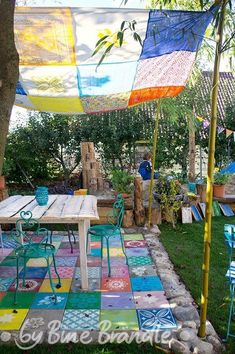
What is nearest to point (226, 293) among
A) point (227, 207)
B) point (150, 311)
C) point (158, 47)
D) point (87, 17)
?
point (150, 311)

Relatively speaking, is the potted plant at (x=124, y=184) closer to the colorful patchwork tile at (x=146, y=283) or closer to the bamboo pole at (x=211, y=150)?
the colorful patchwork tile at (x=146, y=283)

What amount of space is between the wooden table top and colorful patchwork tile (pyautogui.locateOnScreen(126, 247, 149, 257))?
3.16 feet

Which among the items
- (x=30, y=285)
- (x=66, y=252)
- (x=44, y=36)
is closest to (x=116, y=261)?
(x=66, y=252)

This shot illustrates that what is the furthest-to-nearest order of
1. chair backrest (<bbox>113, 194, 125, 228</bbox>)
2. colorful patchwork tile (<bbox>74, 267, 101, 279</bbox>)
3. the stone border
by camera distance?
chair backrest (<bbox>113, 194, 125, 228</bbox>), colorful patchwork tile (<bbox>74, 267, 101, 279</bbox>), the stone border

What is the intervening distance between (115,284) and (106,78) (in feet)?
8.01

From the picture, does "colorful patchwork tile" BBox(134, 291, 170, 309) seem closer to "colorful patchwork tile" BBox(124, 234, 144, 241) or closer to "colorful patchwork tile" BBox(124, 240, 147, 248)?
"colorful patchwork tile" BBox(124, 240, 147, 248)

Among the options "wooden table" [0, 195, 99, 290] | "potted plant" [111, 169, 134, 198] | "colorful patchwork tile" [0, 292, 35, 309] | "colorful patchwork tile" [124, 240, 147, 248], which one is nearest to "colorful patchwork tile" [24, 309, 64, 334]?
"colorful patchwork tile" [0, 292, 35, 309]

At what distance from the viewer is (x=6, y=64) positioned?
2.03 meters

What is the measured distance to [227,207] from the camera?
7.01 m

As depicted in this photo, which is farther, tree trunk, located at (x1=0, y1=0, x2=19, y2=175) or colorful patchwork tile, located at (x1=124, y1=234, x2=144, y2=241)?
colorful patchwork tile, located at (x1=124, y1=234, x2=144, y2=241)

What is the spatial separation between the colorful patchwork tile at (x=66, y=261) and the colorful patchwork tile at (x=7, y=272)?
56 cm

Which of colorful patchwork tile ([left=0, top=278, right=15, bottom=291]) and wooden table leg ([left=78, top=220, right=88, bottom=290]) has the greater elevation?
wooden table leg ([left=78, top=220, right=88, bottom=290])

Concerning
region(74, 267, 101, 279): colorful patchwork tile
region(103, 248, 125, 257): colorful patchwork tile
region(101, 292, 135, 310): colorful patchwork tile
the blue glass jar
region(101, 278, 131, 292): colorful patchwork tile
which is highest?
the blue glass jar

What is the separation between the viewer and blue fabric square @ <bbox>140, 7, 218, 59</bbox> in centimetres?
290
